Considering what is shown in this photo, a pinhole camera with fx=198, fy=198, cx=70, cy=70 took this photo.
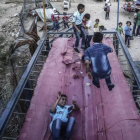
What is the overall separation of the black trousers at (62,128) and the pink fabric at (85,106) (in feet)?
A: 0.62

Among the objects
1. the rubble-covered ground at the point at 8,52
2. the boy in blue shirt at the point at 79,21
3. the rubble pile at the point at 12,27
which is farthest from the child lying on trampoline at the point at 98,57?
the rubble pile at the point at 12,27

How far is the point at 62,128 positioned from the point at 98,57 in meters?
1.49

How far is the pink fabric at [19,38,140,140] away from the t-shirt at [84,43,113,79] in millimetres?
660

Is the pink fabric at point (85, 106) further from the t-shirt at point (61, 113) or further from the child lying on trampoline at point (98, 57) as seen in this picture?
the child lying on trampoline at point (98, 57)

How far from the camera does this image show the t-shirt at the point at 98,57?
384 centimetres

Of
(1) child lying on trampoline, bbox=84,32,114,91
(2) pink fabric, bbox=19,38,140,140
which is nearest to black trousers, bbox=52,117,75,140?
(2) pink fabric, bbox=19,38,140,140

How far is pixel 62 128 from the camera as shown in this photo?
11.5 ft

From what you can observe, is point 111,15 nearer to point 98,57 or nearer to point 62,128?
point 98,57

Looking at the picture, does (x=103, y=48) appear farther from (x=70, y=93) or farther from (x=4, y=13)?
(x=4, y=13)

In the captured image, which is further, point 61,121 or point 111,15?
point 111,15

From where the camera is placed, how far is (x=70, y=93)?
14.7 feet

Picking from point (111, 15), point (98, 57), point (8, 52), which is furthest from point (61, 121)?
point (111, 15)

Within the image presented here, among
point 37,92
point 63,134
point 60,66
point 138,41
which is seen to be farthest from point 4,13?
point 63,134

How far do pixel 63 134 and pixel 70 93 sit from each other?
1.20 m
